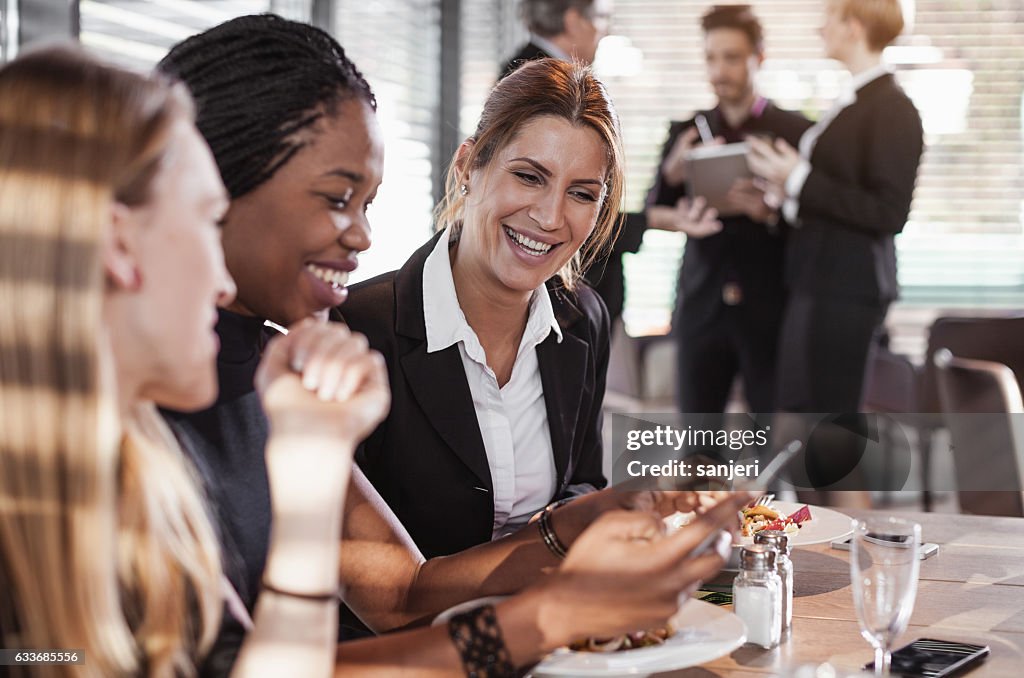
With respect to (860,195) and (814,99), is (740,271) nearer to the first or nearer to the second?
(860,195)

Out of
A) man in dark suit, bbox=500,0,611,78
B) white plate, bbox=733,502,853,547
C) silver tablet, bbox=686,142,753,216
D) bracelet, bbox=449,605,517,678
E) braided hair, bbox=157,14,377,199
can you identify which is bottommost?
white plate, bbox=733,502,853,547

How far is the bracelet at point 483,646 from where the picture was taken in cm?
97

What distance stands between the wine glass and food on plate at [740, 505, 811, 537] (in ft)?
1.30

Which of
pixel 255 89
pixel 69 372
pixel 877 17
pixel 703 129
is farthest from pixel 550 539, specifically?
pixel 703 129

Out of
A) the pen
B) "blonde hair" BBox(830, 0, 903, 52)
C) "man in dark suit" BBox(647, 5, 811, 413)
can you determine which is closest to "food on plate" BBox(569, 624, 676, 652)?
"man in dark suit" BBox(647, 5, 811, 413)

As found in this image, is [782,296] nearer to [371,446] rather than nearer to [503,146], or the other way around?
[503,146]

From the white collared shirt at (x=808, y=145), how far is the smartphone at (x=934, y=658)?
2346 mm

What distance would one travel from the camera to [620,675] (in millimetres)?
995

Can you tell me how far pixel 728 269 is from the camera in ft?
12.0

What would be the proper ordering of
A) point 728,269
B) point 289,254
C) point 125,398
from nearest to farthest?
1. point 125,398
2. point 289,254
3. point 728,269

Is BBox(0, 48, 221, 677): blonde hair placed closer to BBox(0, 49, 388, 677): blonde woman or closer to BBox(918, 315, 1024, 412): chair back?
BBox(0, 49, 388, 677): blonde woman

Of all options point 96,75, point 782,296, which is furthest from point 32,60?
point 782,296

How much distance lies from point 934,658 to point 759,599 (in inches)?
7.3

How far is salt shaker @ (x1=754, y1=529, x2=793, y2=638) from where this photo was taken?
1.25 m
